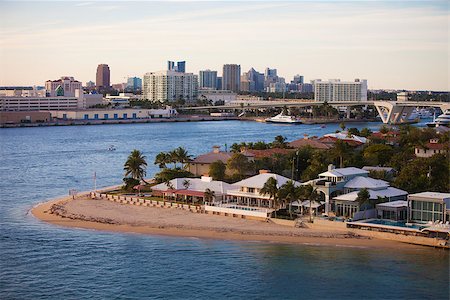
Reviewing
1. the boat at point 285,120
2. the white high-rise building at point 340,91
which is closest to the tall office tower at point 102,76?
the white high-rise building at point 340,91

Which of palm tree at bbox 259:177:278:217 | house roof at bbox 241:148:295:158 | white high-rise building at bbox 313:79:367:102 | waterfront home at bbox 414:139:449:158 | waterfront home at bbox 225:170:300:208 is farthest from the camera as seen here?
white high-rise building at bbox 313:79:367:102

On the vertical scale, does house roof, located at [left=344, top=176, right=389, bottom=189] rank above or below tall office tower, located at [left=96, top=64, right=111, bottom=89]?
below

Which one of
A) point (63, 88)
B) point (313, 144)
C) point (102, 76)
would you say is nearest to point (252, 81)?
point (102, 76)

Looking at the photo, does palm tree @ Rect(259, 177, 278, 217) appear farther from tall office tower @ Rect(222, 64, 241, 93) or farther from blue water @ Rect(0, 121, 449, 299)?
tall office tower @ Rect(222, 64, 241, 93)

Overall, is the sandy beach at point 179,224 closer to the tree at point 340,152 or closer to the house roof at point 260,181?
the house roof at point 260,181

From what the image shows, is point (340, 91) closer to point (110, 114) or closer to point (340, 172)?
point (110, 114)

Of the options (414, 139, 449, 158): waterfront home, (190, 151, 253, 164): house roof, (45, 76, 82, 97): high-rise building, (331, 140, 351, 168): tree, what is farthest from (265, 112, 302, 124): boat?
(190, 151, 253, 164): house roof

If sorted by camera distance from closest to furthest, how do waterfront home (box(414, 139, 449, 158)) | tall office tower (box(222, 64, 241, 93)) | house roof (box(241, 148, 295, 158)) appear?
house roof (box(241, 148, 295, 158)) < waterfront home (box(414, 139, 449, 158)) < tall office tower (box(222, 64, 241, 93))
